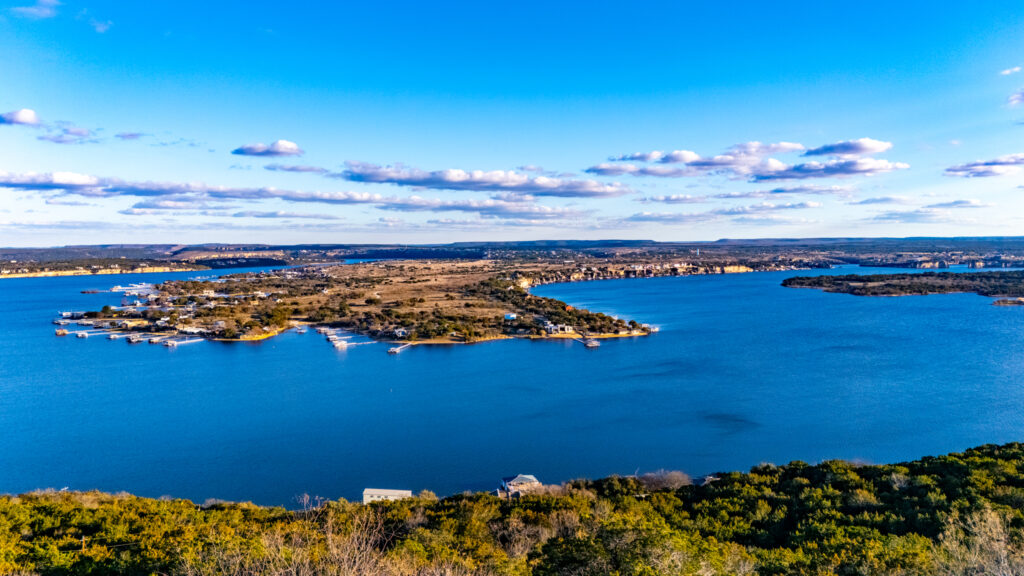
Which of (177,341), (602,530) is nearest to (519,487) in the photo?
(602,530)

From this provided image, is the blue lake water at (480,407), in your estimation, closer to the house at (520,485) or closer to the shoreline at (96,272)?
the house at (520,485)

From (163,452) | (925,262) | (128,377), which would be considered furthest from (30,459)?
A: (925,262)

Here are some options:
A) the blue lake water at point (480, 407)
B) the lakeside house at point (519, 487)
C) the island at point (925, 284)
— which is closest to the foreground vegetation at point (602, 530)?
the lakeside house at point (519, 487)

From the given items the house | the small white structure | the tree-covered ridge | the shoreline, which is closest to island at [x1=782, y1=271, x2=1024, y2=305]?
the tree-covered ridge

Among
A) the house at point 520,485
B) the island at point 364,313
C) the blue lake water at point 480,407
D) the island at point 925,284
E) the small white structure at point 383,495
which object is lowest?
the blue lake water at point 480,407

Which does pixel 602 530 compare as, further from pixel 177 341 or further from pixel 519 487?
pixel 177 341
